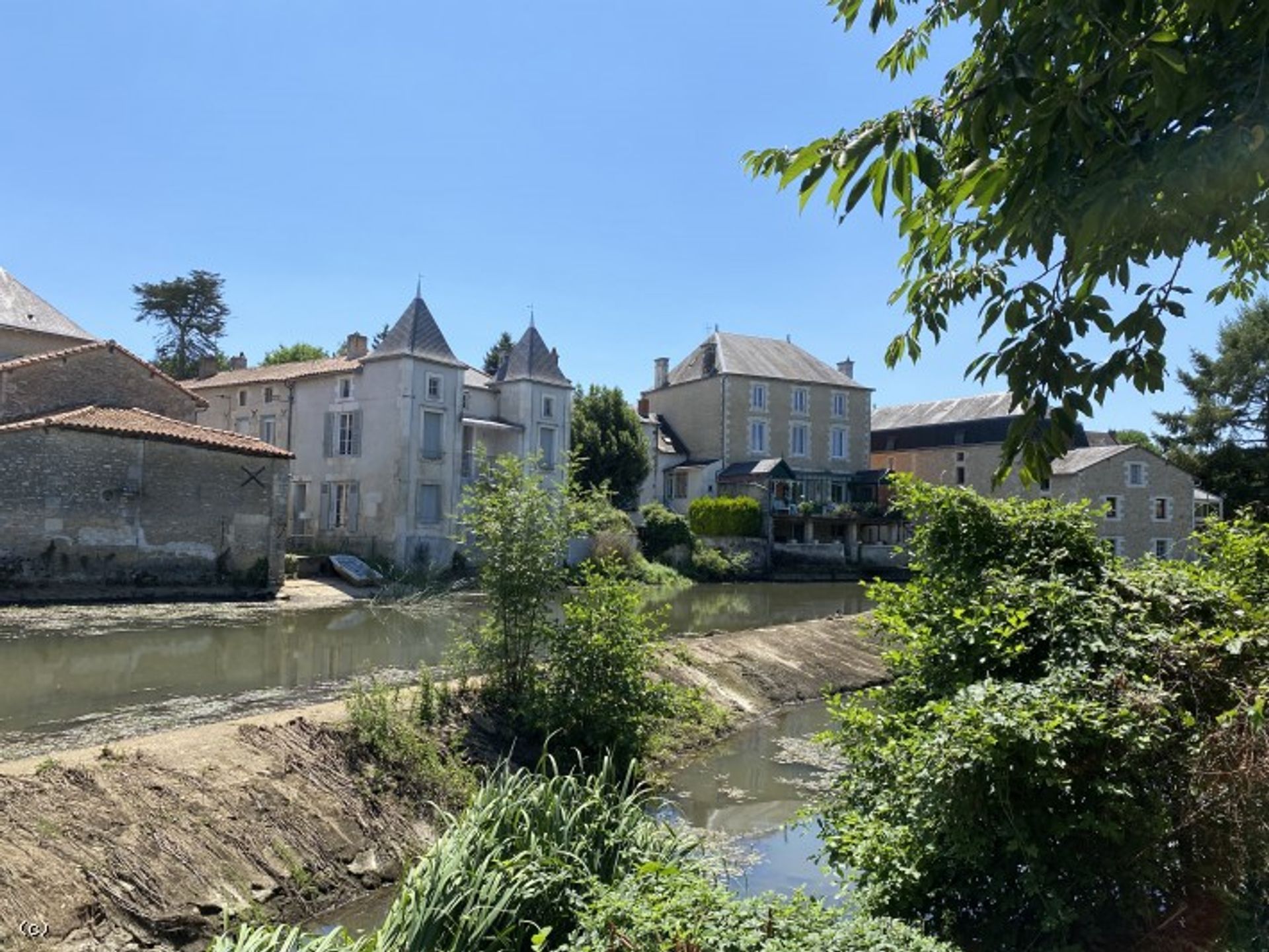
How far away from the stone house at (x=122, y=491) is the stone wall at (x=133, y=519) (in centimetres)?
3

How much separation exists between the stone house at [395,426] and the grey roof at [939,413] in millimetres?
26304

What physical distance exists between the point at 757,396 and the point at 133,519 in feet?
112

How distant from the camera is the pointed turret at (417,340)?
3431 centimetres

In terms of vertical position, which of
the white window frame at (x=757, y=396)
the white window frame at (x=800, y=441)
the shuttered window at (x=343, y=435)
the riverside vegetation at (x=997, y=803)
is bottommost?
the riverside vegetation at (x=997, y=803)

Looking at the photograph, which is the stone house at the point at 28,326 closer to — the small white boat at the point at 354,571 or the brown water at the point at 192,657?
the small white boat at the point at 354,571

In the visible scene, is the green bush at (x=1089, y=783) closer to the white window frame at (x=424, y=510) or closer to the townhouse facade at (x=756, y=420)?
the white window frame at (x=424, y=510)

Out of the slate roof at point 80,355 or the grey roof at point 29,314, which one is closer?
the slate roof at point 80,355

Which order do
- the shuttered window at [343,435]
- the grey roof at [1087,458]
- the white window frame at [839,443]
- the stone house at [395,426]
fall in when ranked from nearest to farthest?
the stone house at [395,426] → the shuttered window at [343,435] → the grey roof at [1087,458] → the white window frame at [839,443]

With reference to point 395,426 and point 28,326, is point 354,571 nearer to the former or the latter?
point 395,426

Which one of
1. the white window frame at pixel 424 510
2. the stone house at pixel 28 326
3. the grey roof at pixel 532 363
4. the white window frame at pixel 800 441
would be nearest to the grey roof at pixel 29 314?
the stone house at pixel 28 326

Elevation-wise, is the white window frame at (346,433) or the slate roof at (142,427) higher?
the white window frame at (346,433)

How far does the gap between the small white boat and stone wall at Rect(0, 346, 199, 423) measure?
6.87 metres

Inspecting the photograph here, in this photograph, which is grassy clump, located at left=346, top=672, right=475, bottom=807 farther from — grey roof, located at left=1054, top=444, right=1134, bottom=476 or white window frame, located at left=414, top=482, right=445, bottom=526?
grey roof, located at left=1054, top=444, right=1134, bottom=476

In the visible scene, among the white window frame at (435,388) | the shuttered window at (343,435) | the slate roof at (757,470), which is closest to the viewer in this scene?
the white window frame at (435,388)
